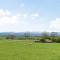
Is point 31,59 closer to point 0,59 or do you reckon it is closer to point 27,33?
point 0,59

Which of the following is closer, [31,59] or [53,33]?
[31,59]

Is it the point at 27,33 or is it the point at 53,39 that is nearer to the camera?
the point at 53,39

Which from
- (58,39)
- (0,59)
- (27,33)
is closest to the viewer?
(0,59)

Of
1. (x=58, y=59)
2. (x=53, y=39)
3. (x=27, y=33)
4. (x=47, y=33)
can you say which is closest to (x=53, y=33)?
(x=47, y=33)

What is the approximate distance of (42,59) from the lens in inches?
641

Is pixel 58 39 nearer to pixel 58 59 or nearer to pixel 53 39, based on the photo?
pixel 53 39

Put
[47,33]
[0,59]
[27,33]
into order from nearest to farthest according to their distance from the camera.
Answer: [0,59] < [47,33] < [27,33]

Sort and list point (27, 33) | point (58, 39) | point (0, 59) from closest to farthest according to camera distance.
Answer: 1. point (0, 59)
2. point (58, 39)
3. point (27, 33)

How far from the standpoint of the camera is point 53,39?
146 ft

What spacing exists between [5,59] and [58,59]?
505 cm

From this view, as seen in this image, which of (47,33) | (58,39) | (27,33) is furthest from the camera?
(27,33)

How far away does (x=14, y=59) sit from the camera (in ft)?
52.4

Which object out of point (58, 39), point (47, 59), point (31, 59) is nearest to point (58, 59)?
point (47, 59)

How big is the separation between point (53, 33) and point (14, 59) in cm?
3891
